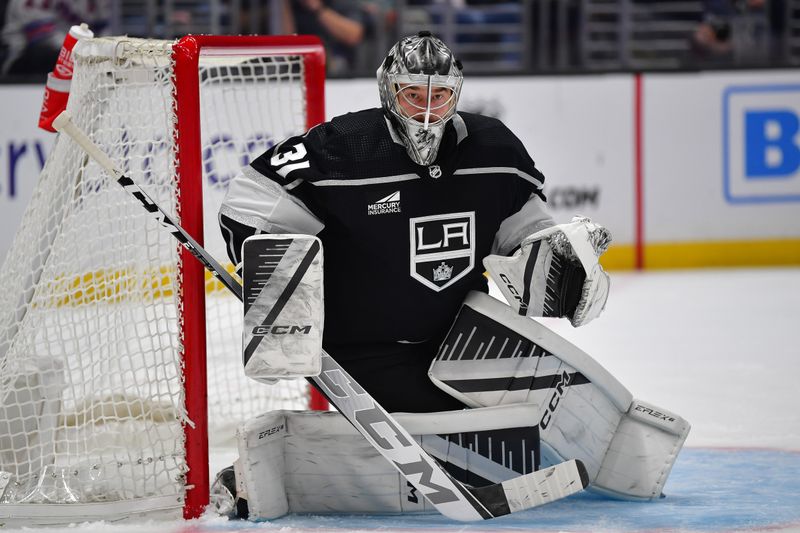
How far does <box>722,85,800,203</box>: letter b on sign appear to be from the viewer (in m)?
5.69

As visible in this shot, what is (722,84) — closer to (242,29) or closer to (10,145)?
(242,29)

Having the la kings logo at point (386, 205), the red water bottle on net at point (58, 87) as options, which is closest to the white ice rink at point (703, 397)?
the la kings logo at point (386, 205)

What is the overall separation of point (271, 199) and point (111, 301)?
0.49 m

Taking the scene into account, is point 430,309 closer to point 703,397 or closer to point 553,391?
point 553,391

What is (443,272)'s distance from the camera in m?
2.32

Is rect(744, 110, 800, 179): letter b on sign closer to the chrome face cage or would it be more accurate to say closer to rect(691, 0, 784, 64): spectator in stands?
rect(691, 0, 784, 64): spectator in stands

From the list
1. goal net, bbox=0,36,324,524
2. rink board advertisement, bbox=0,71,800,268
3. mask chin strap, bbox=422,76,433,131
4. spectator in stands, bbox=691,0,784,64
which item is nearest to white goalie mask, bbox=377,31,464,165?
mask chin strap, bbox=422,76,433,131

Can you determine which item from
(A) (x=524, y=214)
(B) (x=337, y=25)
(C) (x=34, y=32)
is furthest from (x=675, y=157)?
(A) (x=524, y=214)

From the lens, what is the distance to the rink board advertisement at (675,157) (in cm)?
570

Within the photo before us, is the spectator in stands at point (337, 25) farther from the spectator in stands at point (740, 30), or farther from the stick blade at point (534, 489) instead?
the stick blade at point (534, 489)

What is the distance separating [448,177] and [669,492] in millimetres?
786

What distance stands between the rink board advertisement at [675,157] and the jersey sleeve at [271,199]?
3486 mm

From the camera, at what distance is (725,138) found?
573 centimetres

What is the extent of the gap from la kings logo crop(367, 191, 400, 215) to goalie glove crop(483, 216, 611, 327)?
0.69 feet
